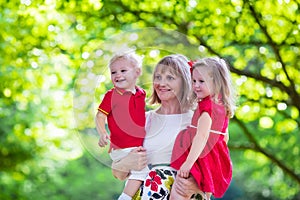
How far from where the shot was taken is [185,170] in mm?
2217

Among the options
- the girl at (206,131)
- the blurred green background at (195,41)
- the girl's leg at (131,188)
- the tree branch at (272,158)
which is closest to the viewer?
the girl at (206,131)

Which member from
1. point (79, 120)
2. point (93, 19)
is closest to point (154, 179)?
point (79, 120)

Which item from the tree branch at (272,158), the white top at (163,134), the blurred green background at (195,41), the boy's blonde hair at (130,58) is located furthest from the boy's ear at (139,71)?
the tree branch at (272,158)

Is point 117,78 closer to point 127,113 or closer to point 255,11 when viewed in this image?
point 127,113

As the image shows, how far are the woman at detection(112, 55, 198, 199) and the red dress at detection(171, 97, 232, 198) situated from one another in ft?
0.08

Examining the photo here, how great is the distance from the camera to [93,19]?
4613 millimetres

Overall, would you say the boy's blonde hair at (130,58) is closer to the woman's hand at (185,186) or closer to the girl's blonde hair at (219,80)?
the girl's blonde hair at (219,80)

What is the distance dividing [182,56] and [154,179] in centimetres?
41

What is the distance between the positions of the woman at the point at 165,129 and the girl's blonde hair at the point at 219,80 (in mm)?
67

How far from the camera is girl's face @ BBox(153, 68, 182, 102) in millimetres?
2242

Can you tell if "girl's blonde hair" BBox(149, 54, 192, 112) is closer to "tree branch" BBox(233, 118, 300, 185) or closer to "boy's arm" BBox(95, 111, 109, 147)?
"boy's arm" BBox(95, 111, 109, 147)

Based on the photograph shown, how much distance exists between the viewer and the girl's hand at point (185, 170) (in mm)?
2211

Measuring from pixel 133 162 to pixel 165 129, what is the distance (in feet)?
0.49

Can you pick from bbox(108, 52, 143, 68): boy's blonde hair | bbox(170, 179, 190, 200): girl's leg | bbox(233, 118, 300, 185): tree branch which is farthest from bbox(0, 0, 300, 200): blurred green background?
bbox(170, 179, 190, 200): girl's leg
